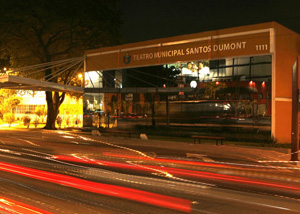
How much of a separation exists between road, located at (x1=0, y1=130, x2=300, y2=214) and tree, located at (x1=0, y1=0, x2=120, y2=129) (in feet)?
51.8

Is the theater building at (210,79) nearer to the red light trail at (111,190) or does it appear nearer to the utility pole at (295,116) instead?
the utility pole at (295,116)

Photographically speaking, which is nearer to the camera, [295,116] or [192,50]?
[295,116]

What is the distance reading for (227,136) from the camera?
21359 mm

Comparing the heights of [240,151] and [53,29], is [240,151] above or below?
below

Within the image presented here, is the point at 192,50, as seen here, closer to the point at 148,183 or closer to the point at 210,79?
the point at 210,79

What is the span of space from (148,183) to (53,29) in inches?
944

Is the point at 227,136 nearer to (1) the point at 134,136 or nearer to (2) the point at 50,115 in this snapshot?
(1) the point at 134,136

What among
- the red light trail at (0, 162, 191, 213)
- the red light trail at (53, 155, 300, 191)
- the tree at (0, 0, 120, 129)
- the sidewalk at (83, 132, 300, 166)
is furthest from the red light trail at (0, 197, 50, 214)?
the tree at (0, 0, 120, 129)

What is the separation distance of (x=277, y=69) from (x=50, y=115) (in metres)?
20.9

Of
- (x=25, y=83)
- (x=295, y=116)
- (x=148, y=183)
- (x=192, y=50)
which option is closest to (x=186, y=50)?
(x=192, y=50)

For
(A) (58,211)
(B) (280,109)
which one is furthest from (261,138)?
(A) (58,211)

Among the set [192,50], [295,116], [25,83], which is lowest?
[295,116]

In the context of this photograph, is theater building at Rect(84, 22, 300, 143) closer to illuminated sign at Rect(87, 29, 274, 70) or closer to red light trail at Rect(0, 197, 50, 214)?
illuminated sign at Rect(87, 29, 274, 70)

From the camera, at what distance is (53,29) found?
30.2m
